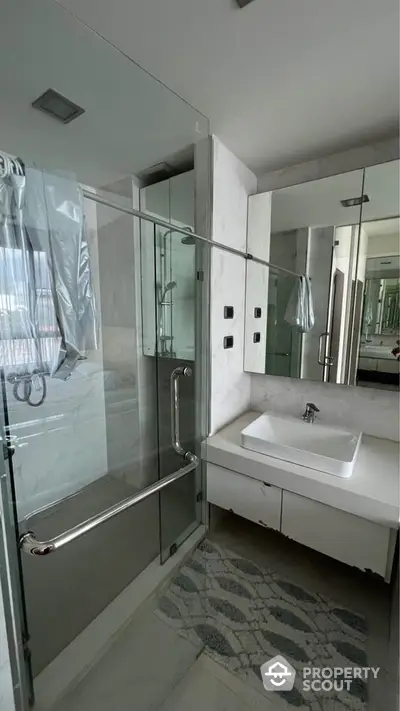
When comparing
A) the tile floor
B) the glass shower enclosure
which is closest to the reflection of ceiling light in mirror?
the glass shower enclosure

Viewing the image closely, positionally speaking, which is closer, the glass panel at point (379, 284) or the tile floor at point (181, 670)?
the tile floor at point (181, 670)

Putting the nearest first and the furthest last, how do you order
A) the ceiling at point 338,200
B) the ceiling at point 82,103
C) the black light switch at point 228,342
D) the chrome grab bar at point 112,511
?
the chrome grab bar at point 112,511, the ceiling at point 82,103, the ceiling at point 338,200, the black light switch at point 228,342

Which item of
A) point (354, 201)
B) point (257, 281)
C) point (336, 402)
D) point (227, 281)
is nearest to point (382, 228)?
point (354, 201)

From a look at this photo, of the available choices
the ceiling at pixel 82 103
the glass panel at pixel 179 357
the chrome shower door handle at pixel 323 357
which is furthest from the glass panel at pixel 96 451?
the chrome shower door handle at pixel 323 357

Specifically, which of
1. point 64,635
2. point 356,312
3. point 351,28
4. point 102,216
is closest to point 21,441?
point 64,635

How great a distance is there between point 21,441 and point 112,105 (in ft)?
6.06

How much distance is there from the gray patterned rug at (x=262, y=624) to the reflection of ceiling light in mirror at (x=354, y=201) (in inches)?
81.7

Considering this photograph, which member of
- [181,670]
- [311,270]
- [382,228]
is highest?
[382,228]

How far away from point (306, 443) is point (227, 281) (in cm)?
111

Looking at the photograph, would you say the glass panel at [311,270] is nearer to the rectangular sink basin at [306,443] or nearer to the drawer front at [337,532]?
the rectangular sink basin at [306,443]

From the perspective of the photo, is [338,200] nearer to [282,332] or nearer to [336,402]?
[282,332]

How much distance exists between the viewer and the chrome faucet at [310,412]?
5.87 feet

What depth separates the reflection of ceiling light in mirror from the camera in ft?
5.08

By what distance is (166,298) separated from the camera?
6.39ft
